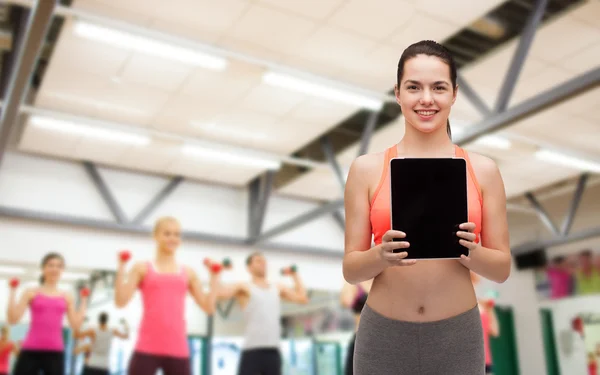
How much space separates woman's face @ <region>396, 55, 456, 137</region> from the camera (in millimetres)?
1213

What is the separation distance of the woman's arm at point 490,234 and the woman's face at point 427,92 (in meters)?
0.14

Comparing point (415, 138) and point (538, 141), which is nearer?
point (415, 138)

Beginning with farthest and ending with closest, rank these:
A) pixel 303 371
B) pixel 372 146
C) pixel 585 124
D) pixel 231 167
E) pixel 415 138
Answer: pixel 303 371
pixel 231 167
pixel 372 146
pixel 585 124
pixel 415 138

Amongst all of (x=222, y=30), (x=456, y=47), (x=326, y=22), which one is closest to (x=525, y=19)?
(x=456, y=47)

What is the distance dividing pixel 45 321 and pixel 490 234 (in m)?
3.70

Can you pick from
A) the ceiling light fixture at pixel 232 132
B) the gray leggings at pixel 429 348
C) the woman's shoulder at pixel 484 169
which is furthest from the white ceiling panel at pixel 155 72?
the gray leggings at pixel 429 348

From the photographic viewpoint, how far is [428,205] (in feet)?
3.54

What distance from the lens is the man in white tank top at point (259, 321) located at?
415cm

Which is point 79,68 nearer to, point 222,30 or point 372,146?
point 222,30

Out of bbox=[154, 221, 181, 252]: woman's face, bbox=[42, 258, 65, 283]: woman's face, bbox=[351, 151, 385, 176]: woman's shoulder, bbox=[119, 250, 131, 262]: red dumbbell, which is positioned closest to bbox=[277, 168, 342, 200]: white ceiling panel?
bbox=[42, 258, 65, 283]: woman's face

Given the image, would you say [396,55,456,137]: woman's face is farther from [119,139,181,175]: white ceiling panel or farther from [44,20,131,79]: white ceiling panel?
[119,139,181,175]: white ceiling panel

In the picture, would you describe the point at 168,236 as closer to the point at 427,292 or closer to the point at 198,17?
the point at 427,292

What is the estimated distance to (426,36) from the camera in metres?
5.23

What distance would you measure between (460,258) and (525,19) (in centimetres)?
487
